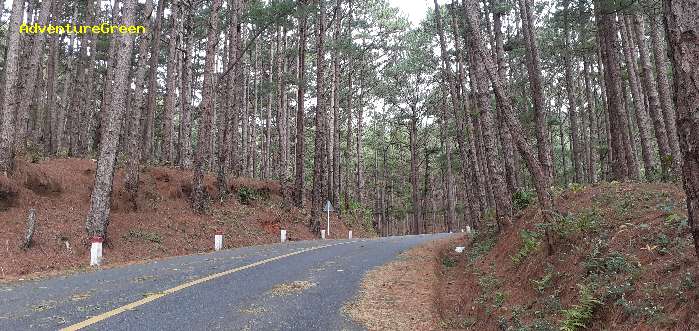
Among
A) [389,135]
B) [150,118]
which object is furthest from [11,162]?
[389,135]

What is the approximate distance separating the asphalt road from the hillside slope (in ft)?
6.68

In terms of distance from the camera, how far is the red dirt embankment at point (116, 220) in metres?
11.3

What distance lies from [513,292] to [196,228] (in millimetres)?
12594

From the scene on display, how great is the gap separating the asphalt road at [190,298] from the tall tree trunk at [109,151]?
3120 mm

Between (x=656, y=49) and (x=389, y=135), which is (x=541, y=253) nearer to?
(x=656, y=49)

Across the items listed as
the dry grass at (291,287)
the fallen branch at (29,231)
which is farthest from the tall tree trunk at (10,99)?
the dry grass at (291,287)

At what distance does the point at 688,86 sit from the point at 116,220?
15244 millimetres

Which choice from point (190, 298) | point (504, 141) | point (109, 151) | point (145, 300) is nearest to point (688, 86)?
point (190, 298)

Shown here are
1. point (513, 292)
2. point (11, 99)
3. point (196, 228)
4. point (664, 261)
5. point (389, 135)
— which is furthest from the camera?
point (389, 135)

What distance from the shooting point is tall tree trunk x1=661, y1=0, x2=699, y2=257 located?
4066 mm

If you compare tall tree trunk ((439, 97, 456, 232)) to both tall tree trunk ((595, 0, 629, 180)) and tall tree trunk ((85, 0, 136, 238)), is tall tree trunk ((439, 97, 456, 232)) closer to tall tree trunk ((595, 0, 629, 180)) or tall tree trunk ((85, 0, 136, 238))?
tall tree trunk ((595, 0, 629, 180))

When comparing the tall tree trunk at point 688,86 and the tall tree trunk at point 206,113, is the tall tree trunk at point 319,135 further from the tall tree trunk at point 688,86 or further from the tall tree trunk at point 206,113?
the tall tree trunk at point 688,86

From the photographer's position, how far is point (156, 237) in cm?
1458

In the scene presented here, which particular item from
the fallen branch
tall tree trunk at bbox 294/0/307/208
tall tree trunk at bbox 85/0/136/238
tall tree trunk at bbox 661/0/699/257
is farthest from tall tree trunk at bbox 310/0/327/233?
tall tree trunk at bbox 661/0/699/257
